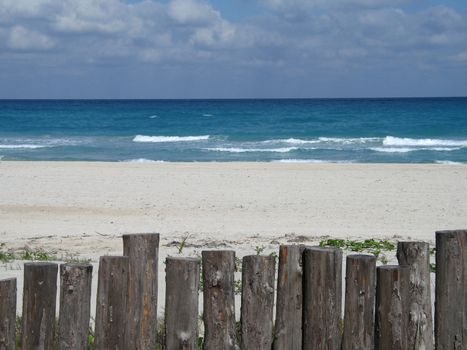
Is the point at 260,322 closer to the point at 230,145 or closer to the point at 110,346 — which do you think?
the point at 110,346

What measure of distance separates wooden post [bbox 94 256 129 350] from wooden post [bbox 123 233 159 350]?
32 mm

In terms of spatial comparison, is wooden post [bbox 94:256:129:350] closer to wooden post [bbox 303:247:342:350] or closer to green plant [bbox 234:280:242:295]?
wooden post [bbox 303:247:342:350]

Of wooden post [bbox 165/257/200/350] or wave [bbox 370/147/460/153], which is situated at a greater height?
wave [bbox 370/147/460/153]

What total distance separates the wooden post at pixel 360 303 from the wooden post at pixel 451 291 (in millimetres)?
406

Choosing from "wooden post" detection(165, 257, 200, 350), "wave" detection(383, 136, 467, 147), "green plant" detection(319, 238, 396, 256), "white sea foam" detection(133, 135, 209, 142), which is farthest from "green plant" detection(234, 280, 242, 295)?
"white sea foam" detection(133, 135, 209, 142)

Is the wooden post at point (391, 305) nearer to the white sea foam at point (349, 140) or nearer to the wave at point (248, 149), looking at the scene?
the wave at point (248, 149)

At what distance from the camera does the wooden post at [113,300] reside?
3.72m

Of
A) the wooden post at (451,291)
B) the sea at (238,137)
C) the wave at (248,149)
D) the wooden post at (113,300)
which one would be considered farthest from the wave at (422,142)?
the wooden post at (113,300)

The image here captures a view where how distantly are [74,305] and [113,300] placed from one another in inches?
7.6

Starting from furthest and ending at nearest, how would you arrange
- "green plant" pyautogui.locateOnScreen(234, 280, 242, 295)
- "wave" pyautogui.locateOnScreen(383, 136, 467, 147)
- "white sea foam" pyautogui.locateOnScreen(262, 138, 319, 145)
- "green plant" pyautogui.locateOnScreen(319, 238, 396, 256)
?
"white sea foam" pyautogui.locateOnScreen(262, 138, 319, 145)
"wave" pyautogui.locateOnScreen(383, 136, 467, 147)
"green plant" pyautogui.locateOnScreen(319, 238, 396, 256)
"green plant" pyautogui.locateOnScreen(234, 280, 242, 295)

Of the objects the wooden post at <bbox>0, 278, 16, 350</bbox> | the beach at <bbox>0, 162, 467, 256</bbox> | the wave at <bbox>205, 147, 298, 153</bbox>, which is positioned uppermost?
the wave at <bbox>205, 147, 298, 153</bbox>

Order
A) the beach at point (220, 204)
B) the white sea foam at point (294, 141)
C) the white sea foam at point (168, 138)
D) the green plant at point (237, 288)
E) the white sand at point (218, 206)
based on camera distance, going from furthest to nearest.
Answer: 1. the white sea foam at point (168, 138)
2. the white sea foam at point (294, 141)
3. the beach at point (220, 204)
4. the white sand at point (218, 206)
5. the green plant at point (237, 288)

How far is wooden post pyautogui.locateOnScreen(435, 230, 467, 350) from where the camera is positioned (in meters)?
3.91

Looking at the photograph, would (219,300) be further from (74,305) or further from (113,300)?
(74,305)
